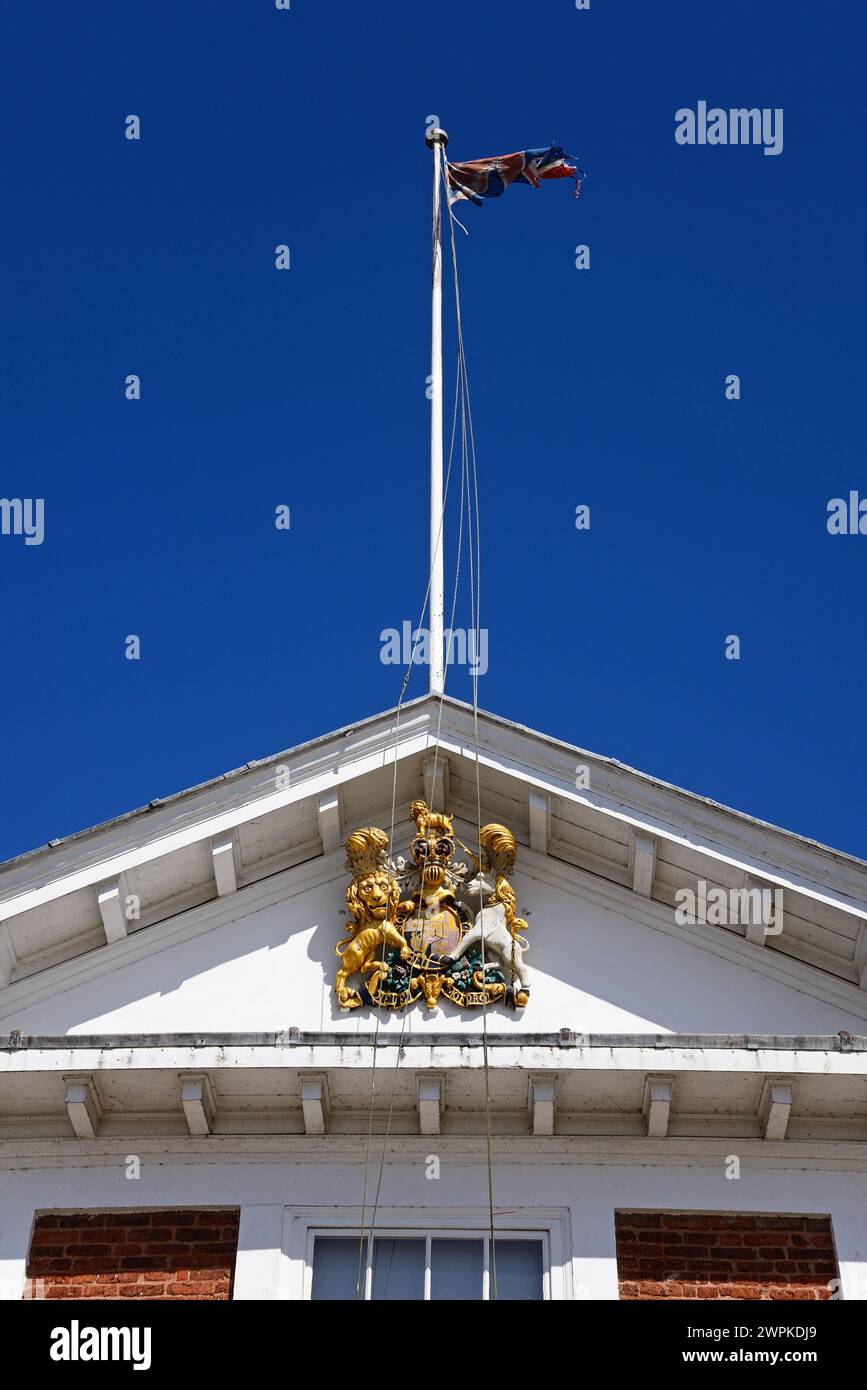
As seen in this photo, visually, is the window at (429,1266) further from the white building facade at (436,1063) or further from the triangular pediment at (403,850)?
the triangular pediment at (403,850)

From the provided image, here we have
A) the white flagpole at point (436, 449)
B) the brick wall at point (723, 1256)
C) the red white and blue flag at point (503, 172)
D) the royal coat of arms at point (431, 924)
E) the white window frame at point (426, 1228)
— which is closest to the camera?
the brick wall at point (723, 1256)

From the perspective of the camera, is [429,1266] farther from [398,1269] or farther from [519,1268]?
[519,1268]

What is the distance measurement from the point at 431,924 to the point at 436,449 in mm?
5024

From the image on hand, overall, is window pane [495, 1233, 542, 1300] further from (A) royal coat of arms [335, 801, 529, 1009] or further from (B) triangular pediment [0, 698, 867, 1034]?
(A) royal coat of arms [335, 801, 529, 1009]

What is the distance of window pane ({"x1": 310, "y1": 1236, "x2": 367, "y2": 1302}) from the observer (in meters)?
11.6

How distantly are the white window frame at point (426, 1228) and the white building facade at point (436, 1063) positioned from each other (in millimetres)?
18

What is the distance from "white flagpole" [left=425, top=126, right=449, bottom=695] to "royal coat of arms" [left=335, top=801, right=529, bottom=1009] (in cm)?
123

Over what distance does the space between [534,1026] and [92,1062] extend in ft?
9.47

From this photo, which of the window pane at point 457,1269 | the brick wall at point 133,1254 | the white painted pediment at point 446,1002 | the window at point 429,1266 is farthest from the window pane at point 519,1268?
the brick wall at point 133,1254

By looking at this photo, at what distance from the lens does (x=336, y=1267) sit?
11.7 metres

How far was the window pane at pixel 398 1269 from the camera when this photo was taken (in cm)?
1152

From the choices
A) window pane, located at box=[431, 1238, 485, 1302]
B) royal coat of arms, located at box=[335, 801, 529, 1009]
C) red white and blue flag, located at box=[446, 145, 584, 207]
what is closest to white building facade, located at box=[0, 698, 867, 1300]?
window pane, located at box=[431, 1238, 485, 1302]
